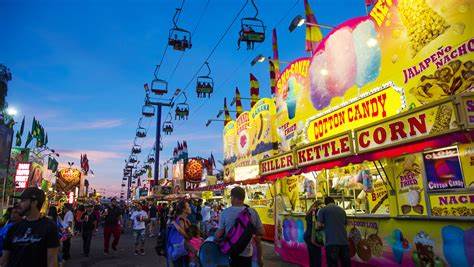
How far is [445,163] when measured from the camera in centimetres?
771

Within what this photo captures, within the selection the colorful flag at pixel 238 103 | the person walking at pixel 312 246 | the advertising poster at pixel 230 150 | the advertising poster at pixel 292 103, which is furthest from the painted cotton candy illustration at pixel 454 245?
the colorful flag at pixel 238 103

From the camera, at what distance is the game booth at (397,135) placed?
6.88 m

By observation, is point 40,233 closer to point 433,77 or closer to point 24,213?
point 24,213

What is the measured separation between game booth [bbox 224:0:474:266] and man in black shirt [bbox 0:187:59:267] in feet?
Answer: 20.3

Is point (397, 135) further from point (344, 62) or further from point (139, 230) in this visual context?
point (139, 230)

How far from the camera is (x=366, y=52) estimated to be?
1003 cm

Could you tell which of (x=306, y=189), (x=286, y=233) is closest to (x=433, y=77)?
(x=306, y=189)

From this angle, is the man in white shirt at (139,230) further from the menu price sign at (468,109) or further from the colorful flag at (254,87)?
the colorful flag at (254,87)

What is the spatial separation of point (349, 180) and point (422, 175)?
2.29 m

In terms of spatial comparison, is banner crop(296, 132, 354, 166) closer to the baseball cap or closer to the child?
the child

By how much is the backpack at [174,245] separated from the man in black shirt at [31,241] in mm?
2745

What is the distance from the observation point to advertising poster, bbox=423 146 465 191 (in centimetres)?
749

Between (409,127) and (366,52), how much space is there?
3711 millimetres

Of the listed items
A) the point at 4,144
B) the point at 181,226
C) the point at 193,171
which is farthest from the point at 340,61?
the point at 193,171
